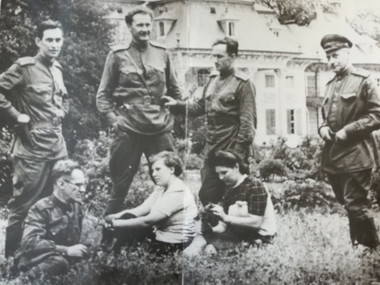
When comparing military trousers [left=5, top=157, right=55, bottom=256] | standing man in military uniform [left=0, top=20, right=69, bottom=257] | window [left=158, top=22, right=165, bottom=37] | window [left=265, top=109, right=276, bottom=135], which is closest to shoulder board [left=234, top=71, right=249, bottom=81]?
window [left=265, top=109, right=276, bottom=135]

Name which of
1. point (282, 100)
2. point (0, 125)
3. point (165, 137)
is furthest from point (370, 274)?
point (0, 125)

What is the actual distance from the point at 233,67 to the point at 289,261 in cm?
213

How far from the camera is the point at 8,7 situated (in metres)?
6.82

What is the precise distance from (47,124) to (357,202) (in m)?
3.39

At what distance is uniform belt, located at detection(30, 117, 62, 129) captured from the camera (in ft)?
21.9

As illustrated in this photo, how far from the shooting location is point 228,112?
22.1 ft

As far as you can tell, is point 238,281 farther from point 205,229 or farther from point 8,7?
point 8,7

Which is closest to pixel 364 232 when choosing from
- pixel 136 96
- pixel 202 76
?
pixel 202 76

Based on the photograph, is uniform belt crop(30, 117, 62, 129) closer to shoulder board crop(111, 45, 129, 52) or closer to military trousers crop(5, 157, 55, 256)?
military trousers crop(5, 157, 55, 256)

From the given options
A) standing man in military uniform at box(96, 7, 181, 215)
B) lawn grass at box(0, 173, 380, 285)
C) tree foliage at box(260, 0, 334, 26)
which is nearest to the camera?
lawn grass at box(0, 173, 380, 285)

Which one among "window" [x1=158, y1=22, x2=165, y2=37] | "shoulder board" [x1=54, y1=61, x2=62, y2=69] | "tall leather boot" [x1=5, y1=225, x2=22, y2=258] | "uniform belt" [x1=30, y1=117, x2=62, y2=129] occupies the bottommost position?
"tall leather boot" [x1=5, y1=225, x2=22, y2=258]

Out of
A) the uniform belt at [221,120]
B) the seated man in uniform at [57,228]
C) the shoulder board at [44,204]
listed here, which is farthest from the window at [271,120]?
the shoulder board at [44,204]

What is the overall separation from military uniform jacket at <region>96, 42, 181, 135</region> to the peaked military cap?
1.74 metres

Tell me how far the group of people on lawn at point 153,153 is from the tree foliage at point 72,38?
0.28 feet
